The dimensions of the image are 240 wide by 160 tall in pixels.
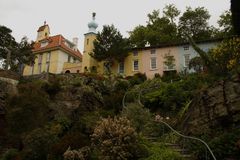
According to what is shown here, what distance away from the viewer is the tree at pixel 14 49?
1473 inches

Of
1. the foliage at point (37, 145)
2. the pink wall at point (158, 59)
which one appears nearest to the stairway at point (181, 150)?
the foliage at point (37, 145)

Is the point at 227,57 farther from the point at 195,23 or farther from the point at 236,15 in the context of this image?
the point at 195,23

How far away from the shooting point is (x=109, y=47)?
3662 centimetres

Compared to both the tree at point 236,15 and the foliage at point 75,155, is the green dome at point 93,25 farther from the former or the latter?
the tree at point 236,15

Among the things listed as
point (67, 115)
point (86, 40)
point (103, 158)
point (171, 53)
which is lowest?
point (103, 158)

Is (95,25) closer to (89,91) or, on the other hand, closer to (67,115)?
(89,91)

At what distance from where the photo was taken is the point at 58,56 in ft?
140

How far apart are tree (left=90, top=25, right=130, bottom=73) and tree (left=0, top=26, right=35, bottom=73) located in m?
9.02

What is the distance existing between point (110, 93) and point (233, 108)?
15890mm

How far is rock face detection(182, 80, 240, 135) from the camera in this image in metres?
11.5

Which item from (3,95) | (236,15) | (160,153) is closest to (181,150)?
(160,153)

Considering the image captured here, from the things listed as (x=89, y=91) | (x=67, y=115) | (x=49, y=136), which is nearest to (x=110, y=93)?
(x=89, y=91)

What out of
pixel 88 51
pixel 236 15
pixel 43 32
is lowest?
pixel 236 15

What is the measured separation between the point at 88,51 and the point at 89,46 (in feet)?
3.06
